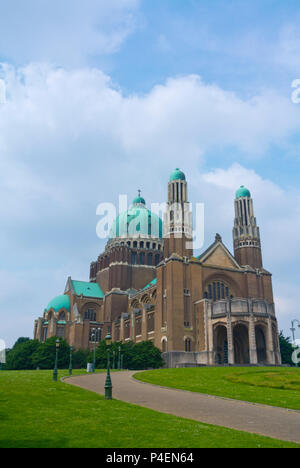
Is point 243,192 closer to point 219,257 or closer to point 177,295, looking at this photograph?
point 219,257

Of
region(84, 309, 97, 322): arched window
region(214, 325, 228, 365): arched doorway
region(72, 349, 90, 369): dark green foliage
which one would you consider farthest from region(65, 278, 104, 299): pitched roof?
region(214, 325, 228, 365): arched doorway

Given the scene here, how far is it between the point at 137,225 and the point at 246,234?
28.0 meters

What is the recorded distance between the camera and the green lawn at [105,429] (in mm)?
11047

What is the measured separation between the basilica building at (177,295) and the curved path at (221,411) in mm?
35335

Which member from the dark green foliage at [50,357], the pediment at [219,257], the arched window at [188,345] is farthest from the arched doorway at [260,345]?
the dark green foliage at [50,357]

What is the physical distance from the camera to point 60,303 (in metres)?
92.6

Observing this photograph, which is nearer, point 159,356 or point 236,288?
point 159,356

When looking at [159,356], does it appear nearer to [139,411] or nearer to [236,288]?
[236,288]

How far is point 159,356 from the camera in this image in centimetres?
6228

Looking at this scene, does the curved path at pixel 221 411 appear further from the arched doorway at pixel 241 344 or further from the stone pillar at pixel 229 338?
the arched doorway at pixel 241 344

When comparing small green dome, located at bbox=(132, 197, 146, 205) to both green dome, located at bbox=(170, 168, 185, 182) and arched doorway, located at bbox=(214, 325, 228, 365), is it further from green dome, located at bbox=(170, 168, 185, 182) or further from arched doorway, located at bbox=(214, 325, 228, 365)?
arched doorway, located at bbox=(214, 325, 228, 365)
